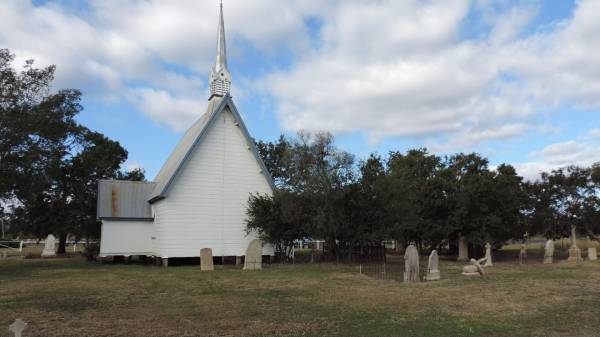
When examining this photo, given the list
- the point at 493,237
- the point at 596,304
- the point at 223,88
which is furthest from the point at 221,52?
the point at 596,304

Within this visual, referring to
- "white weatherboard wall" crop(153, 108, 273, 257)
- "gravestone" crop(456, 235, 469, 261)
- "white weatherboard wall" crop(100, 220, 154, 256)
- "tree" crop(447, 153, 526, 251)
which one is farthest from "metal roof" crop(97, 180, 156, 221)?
→ "gravestone" crop(456, 235, 469, 261)

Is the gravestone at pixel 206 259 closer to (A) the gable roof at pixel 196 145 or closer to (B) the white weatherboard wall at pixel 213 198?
(B) the white weatherboard wall at pixel 213 198

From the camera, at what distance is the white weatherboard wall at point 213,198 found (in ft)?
83.6

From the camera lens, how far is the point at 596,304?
1164 cm

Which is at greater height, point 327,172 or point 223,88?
point 223,88

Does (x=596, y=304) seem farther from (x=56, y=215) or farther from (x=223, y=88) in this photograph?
(x=56, y=215)

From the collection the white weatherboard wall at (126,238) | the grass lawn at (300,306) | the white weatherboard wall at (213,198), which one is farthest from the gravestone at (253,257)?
the white weatherboard wall at (126,238)

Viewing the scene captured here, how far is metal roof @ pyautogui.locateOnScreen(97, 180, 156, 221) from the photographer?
2703cm

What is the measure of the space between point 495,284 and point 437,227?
15.1m

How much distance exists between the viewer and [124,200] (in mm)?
28062

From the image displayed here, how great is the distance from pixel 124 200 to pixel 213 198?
5.96 m

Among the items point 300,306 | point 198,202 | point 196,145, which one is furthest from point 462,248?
point 300,306

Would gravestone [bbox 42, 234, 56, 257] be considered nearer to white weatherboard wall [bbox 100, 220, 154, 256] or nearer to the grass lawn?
white weatherboard wall [bbox 100, 220, 154, 256]

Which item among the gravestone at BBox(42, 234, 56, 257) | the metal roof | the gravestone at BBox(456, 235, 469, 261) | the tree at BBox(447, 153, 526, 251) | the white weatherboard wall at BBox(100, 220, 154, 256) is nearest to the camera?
the white weatherboard wall at BBox(100, 220, 154, 256)
